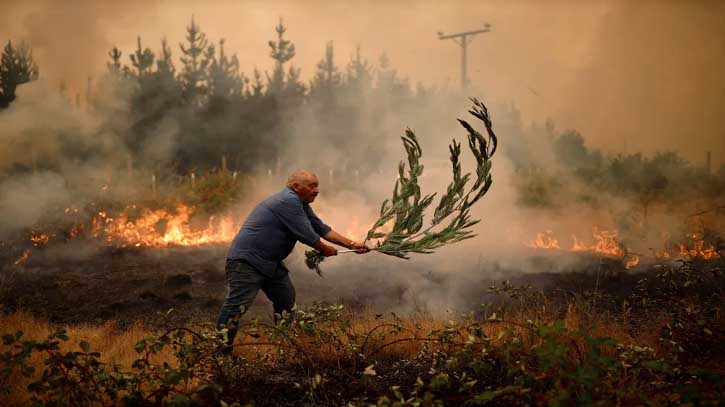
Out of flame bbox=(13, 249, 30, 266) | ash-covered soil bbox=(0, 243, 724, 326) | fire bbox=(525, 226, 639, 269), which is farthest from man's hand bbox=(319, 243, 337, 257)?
flame bbox=(13, 249, 30, 266)

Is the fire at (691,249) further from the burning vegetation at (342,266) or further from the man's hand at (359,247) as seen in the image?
the man's hand at (359,247)

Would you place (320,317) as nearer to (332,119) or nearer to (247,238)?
(247,238)

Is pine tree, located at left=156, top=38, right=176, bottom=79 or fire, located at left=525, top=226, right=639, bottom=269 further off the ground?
pine tree, located at left=156, top=38, right=176, bottom=79

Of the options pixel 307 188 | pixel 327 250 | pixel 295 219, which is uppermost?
pixel 307 188

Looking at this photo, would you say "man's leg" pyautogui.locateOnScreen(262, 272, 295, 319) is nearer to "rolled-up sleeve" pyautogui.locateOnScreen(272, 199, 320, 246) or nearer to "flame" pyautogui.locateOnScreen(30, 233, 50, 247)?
"rolled-up sleeve" pyautogui.locateOnScreen(272, 199, 320, 246)

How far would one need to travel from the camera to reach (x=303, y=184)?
5078 millimetres

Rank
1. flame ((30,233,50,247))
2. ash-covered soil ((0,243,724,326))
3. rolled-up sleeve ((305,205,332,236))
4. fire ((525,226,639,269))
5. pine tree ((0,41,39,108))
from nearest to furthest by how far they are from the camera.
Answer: rolled-up sleeve ((305,205,332,236))
ash-covered soil ((0,243,724,326))
fire ((525,226,639,269))
flame ((30,233,50,247))
pine tree ((0,41,39,108))

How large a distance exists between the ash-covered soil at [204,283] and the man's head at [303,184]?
2.24m

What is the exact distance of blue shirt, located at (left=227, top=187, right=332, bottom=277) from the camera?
4.89 m

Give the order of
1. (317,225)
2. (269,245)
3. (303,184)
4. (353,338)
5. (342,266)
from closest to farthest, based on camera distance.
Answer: (353,338), (269,245), (303,184), (317,225), (342,266)

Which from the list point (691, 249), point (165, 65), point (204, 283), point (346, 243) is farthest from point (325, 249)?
point (165, 65)

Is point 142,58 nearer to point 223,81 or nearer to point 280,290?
point 223,81

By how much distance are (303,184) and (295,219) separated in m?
0.35

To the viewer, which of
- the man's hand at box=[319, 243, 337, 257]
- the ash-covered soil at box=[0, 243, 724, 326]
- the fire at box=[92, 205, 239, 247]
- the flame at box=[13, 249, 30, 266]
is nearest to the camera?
the man's hand at box=[319, 243, 337, 257]
